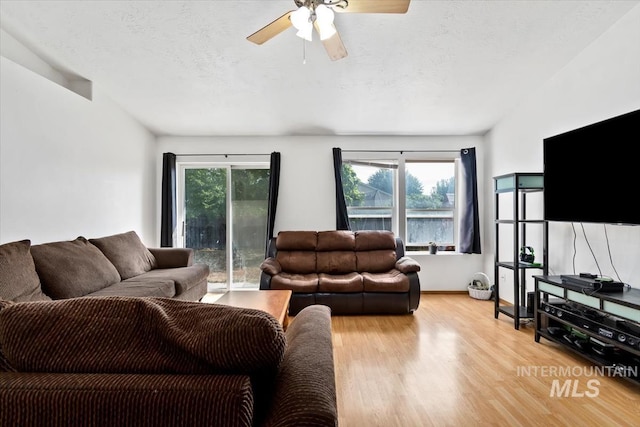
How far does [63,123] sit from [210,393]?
3.55m

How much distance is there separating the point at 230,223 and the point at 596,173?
13.7ft

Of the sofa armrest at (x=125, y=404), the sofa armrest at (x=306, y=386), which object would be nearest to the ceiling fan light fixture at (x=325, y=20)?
the sofa armrest at (x=306, y=386)

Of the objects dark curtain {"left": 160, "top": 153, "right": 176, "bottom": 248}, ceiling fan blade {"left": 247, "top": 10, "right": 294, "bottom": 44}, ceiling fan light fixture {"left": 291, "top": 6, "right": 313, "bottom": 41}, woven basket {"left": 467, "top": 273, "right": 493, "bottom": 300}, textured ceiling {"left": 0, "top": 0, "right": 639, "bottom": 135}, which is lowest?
woven basket {"left": 467, "top": 273, "right": 493, "bottom": 300}

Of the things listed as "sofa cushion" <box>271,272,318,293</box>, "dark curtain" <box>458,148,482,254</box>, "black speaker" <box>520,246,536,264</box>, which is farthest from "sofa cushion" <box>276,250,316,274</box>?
"black speaker" <box>520,246,536,264</box>

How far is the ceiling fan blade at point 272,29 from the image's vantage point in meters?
2.10

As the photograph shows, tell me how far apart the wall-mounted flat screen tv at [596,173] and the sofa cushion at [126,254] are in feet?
13.5

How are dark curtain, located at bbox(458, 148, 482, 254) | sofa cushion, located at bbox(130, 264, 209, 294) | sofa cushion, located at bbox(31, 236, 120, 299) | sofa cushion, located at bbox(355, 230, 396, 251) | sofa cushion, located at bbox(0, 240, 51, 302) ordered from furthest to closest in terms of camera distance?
dark curtain, located at bbox(458, 148, 482, 254) → sofa cushion, located at bbox(355, 230, 396, 251) → sofa cushion, located at bbox(130, 264, 209, 294) → sofa cushion, located at bbox(31, 236, 120, 299) → sofa cushion, located at bbox(0, 240, 51, 302)

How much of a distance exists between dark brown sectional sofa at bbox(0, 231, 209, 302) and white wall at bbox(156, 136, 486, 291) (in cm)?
153

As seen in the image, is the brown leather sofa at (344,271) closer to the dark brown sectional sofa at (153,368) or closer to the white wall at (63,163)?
the white wall at (63,163)

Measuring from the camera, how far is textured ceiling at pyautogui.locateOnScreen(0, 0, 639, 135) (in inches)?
98.3

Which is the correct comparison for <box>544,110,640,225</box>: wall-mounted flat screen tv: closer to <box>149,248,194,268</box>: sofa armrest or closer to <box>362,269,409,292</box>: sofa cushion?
<box>362,269,409,292</box>: sofa cushion

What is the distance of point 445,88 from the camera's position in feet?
11.6

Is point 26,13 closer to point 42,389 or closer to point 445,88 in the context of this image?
point 42,389

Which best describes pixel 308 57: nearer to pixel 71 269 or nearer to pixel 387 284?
pixel 387 284
